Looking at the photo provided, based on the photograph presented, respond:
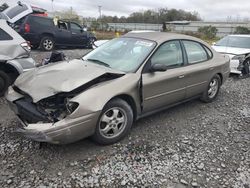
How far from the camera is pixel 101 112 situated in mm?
3395

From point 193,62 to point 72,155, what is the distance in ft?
9.44

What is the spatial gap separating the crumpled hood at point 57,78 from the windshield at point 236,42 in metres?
6.91

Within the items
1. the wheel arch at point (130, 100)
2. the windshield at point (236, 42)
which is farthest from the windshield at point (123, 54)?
the windshield at point (236, 42)

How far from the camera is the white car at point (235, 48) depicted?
821cm

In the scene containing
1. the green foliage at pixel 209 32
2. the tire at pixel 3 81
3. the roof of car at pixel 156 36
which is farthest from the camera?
the green foliage at pixel 209 32

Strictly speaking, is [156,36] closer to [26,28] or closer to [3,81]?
[3,81]

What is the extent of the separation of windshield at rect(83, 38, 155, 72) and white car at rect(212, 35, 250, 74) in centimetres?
493

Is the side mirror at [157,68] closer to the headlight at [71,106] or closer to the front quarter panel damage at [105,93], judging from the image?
the front quarter panel damage at [105,93]

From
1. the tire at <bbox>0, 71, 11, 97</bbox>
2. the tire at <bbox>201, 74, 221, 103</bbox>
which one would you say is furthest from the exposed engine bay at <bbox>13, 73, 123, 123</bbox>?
the tire at <bbox>201, 74, 221, 103</bbox>

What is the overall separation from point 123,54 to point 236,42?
263 inches

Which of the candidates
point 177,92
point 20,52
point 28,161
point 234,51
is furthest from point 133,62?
point 234,51

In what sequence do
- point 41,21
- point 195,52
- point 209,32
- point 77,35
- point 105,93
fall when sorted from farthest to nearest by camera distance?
1. point 209,32
2. point 77,35
3. point 41,21
4. point 195,52
5. point 105,93

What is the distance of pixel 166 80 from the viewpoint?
427 cm

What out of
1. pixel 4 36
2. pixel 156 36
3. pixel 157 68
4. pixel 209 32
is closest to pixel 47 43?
pixel 4 36
